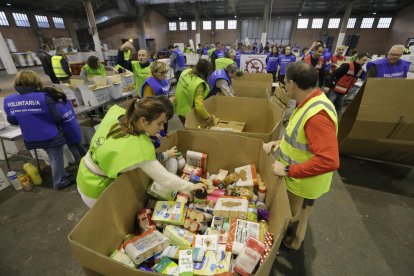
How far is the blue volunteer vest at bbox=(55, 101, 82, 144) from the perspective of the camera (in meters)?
2.51

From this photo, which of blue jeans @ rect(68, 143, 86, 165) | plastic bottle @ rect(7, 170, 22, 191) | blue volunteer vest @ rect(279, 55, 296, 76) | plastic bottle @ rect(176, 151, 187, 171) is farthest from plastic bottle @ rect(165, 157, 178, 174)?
blue volunteer vest @ rect(279, 55, 296, 76)

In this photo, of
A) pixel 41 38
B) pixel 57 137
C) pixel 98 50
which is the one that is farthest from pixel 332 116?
pixel 41 38

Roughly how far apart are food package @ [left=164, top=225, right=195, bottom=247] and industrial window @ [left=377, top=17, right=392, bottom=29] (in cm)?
2531

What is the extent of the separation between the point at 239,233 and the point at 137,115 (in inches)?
38.3

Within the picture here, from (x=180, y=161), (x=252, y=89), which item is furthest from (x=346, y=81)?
(x=180, y=161)

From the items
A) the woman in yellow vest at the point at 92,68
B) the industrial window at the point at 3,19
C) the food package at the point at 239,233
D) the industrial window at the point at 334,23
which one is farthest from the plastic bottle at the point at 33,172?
the industrial window at the point at 334,23

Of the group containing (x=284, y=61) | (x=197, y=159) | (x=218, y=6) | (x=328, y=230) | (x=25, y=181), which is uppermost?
(x=218, y=6)

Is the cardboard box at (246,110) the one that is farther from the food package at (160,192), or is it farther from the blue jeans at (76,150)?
the blue jeans at (76,150)

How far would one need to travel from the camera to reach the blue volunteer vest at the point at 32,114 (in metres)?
2.29

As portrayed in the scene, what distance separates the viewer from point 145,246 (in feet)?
3.90

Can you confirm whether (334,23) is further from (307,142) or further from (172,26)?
(307,142)

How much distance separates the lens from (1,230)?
2.24m

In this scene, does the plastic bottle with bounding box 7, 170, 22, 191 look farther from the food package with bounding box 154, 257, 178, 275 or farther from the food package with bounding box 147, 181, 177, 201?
the food package with bounding box 154, 257, 178, 275

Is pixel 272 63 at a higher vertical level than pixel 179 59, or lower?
lower
